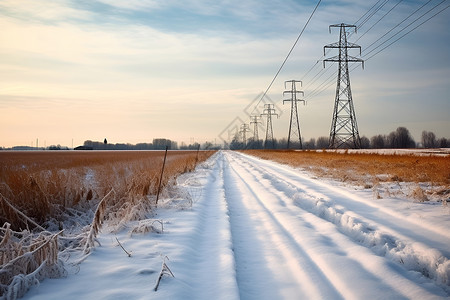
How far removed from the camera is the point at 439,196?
7.36 meters

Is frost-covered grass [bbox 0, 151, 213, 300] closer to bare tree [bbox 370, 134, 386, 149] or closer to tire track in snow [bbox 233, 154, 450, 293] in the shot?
tire track in snow [bbox 233, 154, 450, 293]

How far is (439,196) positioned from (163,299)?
739cm

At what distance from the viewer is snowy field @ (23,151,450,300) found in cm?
296

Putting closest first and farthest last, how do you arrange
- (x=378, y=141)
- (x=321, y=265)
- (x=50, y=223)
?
→ (x=321, y=265) → (x=50, y=223) → (x=378, y=141)

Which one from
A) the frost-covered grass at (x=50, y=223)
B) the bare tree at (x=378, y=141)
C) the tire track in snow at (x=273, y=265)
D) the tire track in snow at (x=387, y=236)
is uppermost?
the bare tree at (x=378, y=141)

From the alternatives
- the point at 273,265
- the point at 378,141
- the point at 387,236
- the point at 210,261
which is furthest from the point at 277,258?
the point at 378,141

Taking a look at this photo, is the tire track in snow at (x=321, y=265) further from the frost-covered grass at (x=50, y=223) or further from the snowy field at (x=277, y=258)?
the frost-covered grass at (x=50, y=223)

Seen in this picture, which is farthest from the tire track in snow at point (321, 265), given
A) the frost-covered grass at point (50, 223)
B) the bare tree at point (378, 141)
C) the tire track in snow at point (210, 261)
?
the bare tree at point (378, 141)

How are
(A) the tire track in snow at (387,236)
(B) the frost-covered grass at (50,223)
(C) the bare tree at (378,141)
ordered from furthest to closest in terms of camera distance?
(C) the bare tree at (378,141), (A) the tire track in snow at (387,236), (B) the frost-covered grass at (50,223)

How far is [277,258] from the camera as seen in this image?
387 cm

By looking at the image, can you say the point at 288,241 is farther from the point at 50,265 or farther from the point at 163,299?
the point at 50,265

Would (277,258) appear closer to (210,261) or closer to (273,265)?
(273,265)

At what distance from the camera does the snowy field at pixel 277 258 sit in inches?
116

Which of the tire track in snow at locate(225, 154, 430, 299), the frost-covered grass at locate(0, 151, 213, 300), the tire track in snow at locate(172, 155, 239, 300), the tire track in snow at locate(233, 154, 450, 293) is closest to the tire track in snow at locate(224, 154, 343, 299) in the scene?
the tire track in snow at locate(225, 154, 430, 299)
